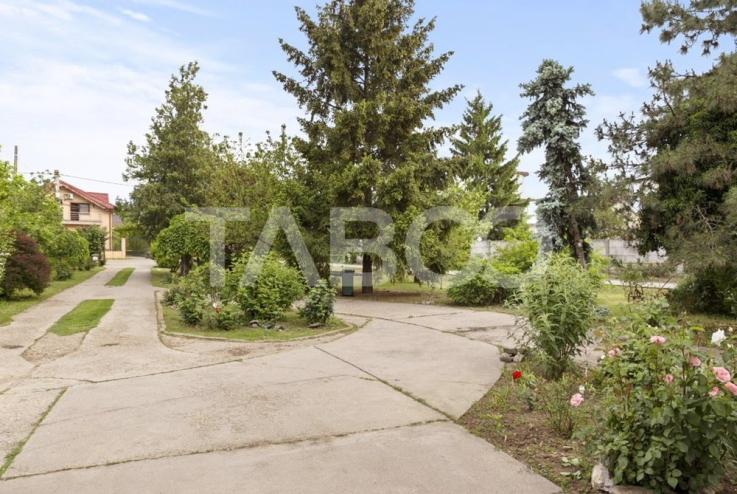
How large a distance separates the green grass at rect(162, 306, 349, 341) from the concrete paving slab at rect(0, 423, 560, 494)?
5.03 m

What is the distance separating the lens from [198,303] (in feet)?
33.2

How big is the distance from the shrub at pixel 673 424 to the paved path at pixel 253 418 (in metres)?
0.57

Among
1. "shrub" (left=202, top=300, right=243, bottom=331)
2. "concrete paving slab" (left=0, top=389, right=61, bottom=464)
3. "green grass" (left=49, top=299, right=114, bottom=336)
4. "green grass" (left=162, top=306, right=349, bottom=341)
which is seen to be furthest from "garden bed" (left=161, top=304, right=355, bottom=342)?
"concrete paving slab" (left=0, top=389, right=61, bottom=464)

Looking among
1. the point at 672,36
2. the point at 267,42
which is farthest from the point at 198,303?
the point at 672,36

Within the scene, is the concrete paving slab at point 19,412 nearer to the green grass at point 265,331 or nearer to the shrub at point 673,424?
the green grass at point 265,331

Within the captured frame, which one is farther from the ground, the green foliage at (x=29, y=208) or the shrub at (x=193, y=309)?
the green foliage at (x=29, y=208)

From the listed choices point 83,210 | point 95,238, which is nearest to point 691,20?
point 95,238

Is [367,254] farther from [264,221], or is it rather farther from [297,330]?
[297,330]

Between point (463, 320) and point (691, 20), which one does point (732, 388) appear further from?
point (691, 20)

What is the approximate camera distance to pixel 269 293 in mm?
10055

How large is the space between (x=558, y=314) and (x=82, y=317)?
34.3ft

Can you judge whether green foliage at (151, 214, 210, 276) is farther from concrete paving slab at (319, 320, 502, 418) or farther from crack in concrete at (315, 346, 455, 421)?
crack in concrete at (315, 346, 455, 421)

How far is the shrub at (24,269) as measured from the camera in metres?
14.2

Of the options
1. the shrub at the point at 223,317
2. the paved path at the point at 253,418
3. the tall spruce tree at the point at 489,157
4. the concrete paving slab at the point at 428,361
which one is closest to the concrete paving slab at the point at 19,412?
the paved path at the point at 253,418
